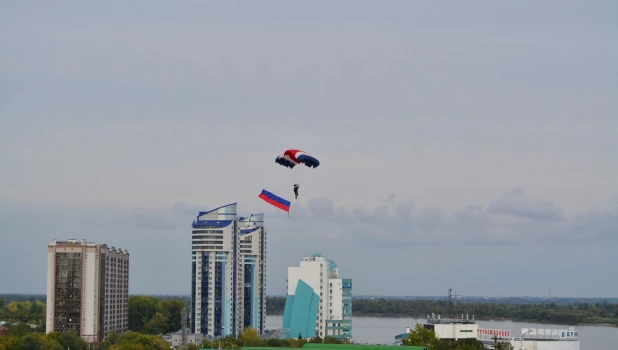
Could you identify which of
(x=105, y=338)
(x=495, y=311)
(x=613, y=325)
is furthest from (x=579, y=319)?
(x=105, y=338)

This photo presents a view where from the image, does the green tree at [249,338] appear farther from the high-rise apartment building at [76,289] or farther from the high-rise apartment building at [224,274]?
the high-rise apartment building at [76,289]

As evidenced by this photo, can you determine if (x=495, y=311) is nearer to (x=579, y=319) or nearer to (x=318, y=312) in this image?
(x=579, y=319)

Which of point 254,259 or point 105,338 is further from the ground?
point 254,259

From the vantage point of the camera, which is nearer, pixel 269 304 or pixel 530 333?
pixel 530 333

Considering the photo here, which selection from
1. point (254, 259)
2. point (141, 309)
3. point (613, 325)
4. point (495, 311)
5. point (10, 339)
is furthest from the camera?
point (495, 311)

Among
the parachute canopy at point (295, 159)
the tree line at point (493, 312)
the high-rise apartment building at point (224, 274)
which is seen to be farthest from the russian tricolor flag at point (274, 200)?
the tree line at point (493, 312)

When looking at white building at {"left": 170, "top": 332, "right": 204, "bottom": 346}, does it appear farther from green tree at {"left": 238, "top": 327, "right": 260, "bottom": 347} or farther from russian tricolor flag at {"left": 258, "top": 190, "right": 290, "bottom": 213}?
russian tricolor flag at {"left": 258, "top": 190, "right": 290, "bottom": 213}

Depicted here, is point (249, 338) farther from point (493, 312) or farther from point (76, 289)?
point (493, 312)
